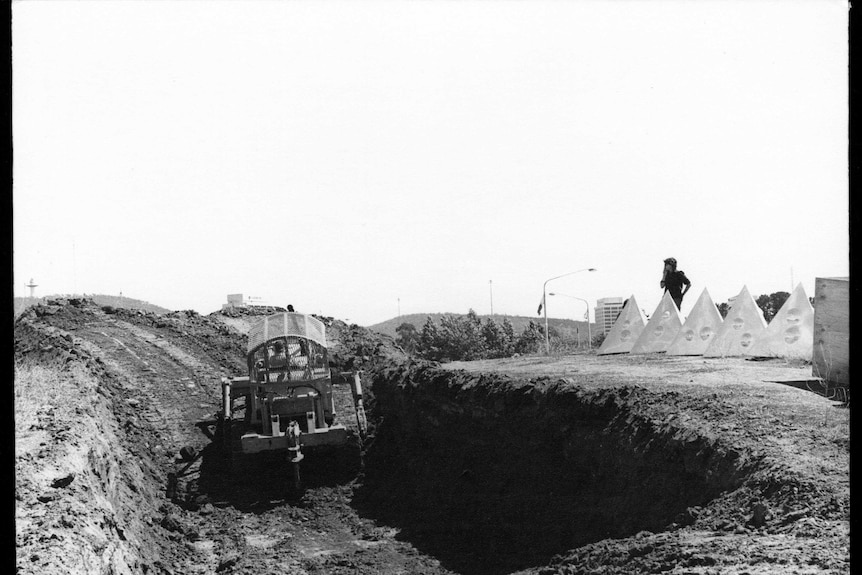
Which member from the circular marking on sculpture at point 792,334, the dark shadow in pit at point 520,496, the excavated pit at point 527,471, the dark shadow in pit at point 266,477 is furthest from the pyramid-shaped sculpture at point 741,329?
the dark shadow in pit at point 266,477

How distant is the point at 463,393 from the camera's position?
16250 mm

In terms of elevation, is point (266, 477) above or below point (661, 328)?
below

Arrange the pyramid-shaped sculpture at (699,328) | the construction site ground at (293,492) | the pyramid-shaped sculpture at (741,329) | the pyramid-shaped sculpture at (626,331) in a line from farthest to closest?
the pyramid-shaped sculpture at (626,331)
the pyramid-shaped sculpture at (699,328)
the pyramid-shaped sculpture at (741,329)
the construction site ground at (293,492)

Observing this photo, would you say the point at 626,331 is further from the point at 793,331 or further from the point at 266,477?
the point at 266,477

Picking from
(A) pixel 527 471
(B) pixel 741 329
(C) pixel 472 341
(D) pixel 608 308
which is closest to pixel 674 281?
(B) pixel 741 329

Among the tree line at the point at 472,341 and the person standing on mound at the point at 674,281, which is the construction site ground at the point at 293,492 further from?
the tree line at the point at 472,341

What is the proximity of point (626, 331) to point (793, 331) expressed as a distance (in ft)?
24.1

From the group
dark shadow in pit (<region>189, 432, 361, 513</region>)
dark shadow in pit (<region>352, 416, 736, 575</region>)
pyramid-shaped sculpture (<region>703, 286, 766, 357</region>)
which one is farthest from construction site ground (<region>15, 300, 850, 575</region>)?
pyramid-shaped sculpture (<region>703, 286, 766, 357</region>)

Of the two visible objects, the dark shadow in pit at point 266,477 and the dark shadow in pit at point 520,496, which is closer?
the dark shadow in pit at point 520,496

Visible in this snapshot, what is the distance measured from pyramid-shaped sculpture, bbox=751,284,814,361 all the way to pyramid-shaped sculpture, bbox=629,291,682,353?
4167 mm

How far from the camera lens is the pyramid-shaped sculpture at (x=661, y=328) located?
815 inches

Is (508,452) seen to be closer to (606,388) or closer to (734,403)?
(606,388)

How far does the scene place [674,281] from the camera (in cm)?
2170

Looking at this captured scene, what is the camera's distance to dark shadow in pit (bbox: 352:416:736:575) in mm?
10078
